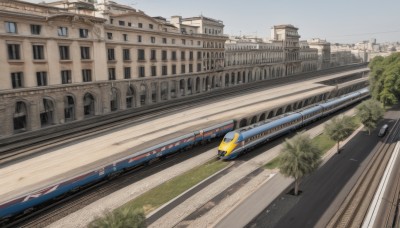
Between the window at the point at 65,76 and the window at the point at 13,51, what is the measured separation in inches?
290

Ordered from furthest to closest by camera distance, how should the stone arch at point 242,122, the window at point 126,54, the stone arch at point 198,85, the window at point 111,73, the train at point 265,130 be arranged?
the stone arch at point 198,85
the window at point 126,54
the window at point 111,73
the stone arch at point 242,122
the train at point 265,130

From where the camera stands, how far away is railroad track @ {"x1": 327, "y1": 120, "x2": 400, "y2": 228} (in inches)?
957

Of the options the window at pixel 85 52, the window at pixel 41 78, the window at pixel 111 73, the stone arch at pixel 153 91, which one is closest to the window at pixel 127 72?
the window at pixel 111 73

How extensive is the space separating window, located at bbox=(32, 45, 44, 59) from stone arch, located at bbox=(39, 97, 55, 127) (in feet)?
21.3

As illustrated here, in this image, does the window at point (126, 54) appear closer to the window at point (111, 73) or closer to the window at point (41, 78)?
the window at point (111, 73)

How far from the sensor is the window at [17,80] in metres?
42.8

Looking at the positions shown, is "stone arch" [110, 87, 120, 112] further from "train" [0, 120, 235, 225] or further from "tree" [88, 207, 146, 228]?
"tree" [88, 207, 146, 228]

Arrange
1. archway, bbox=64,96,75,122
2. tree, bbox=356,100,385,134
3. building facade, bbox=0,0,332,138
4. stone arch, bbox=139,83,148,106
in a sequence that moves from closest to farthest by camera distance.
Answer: building facade, bbox=0,0,332,138, tree, bbox=356,100,385,134, archway, bbox=64,96,75,122, stone arch, bbox=139,83,148,106

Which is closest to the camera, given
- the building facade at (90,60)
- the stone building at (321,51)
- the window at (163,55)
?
the building facade at (90,60)

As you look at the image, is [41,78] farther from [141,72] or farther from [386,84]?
[386,84]

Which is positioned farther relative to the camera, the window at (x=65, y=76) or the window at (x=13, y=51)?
the window at (x=65, y=76)

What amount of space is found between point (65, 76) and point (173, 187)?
31691mm

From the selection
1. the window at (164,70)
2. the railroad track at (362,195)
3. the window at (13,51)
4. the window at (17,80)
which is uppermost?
the window at (13,51)

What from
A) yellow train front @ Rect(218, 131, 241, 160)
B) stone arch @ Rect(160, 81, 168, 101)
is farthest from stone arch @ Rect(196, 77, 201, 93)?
yellow train front @ Rect(218, 131, 241, 160)
